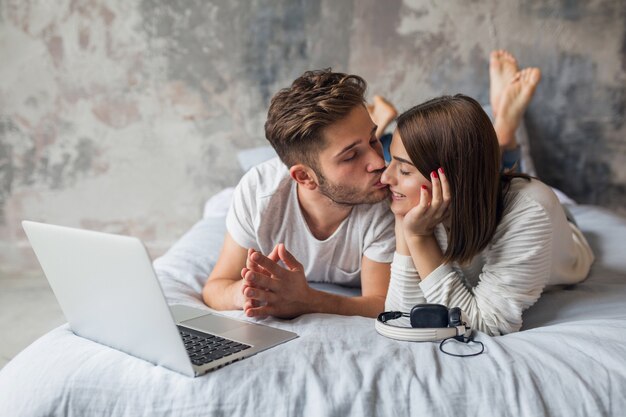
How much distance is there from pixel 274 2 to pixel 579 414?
2247 millimetres

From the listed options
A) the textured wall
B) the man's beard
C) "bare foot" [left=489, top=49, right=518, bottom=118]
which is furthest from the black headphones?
the textured wall

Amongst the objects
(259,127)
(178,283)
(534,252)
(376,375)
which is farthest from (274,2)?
(376,375)

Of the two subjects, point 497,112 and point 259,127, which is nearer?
point 497,112

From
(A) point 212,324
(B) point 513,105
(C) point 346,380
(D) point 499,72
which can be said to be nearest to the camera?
(C) point 346,380

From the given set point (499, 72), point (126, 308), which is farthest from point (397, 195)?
point (499, 72)

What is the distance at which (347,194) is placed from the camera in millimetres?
Result: 1481

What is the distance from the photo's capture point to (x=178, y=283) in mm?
1668

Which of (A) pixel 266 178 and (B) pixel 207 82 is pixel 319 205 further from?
(B) pixel 207 82

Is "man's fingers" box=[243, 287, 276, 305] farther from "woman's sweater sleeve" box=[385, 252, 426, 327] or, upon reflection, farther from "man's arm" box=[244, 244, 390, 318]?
"woman's sweater sleeve" box=[385, 252, 426, 327]

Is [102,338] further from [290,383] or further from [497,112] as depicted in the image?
[497,112]

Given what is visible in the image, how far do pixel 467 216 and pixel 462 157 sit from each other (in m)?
0.12

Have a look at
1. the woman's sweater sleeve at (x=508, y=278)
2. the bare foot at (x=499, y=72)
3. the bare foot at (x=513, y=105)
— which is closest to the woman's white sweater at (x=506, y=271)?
the woman's sweater sleeve at (x=508, y=278)

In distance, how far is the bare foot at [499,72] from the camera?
2.52m

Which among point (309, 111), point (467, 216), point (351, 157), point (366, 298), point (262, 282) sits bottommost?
point (366, 298)
